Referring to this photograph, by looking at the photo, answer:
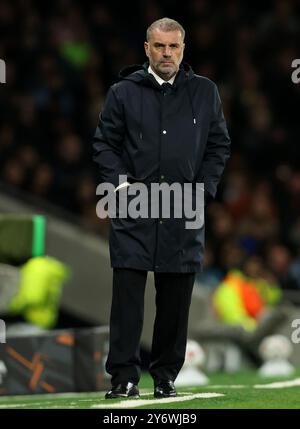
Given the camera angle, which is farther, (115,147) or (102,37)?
(102,37)

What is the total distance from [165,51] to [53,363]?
3104 millimetres

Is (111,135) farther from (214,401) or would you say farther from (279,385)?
(279,385)

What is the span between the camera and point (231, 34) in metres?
16.6

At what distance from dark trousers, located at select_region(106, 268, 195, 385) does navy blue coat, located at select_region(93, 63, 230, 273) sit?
0.33 ft

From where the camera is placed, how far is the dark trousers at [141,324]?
709 cm

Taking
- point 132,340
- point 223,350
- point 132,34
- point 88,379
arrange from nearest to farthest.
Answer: point 132,340
point 88,379
point 223,350
point 132,34

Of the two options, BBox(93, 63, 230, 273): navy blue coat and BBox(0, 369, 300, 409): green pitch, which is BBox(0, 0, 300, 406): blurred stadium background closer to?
BBox(0, 369, 300, 409): green pitch

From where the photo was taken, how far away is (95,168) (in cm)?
1513

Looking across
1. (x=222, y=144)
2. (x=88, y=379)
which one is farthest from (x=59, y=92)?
(x=222, y=144)

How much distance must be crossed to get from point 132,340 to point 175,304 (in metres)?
0.29

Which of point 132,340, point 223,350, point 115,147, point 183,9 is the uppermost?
point 183,9

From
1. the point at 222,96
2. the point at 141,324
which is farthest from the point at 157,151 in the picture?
the point at 222,96

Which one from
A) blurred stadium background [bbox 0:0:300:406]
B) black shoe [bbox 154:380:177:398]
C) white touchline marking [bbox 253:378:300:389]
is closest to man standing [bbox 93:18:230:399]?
black shoe [bbox 154:380:177:398]

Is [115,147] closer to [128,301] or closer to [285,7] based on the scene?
[128,301]
